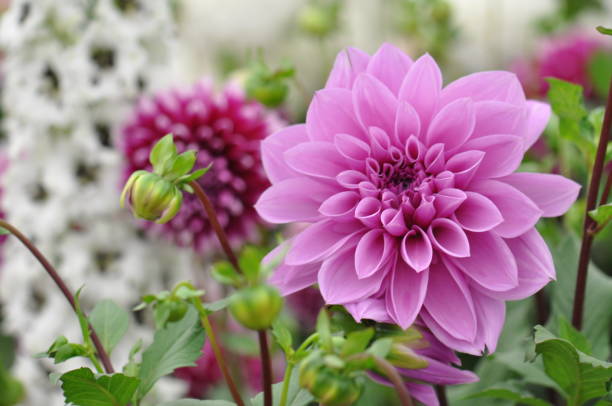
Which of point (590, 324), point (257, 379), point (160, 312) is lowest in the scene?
point (257, 379)

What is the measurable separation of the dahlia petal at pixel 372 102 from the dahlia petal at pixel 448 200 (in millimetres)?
28

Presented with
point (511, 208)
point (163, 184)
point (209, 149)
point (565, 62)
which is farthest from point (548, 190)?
point (565, 62)

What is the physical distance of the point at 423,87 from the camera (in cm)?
25

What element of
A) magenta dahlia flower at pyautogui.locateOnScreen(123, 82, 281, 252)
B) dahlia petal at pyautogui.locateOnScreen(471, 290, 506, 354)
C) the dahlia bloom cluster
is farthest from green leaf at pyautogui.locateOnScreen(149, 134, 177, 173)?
the dahlia bloom cluster

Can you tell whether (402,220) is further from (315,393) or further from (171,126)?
(171,126)

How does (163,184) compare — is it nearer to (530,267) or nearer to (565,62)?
(530,267)

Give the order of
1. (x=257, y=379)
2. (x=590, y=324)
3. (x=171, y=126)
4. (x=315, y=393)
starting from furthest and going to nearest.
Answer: (x=257, y=379)
(x=171, y=126)
(x=590, y=324)
(x=315, y=393)

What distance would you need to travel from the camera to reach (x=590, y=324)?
34 cm

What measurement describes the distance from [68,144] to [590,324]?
329 millimetres

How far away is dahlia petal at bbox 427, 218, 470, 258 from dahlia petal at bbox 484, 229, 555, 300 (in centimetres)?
2

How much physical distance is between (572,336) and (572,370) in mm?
11

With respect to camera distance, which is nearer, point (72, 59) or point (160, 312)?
point (160, 312)

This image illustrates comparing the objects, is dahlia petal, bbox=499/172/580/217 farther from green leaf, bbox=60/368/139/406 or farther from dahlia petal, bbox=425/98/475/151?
green leaf, bbox=60/368/139/406

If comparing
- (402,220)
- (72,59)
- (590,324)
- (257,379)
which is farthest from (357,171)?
(257,379)
